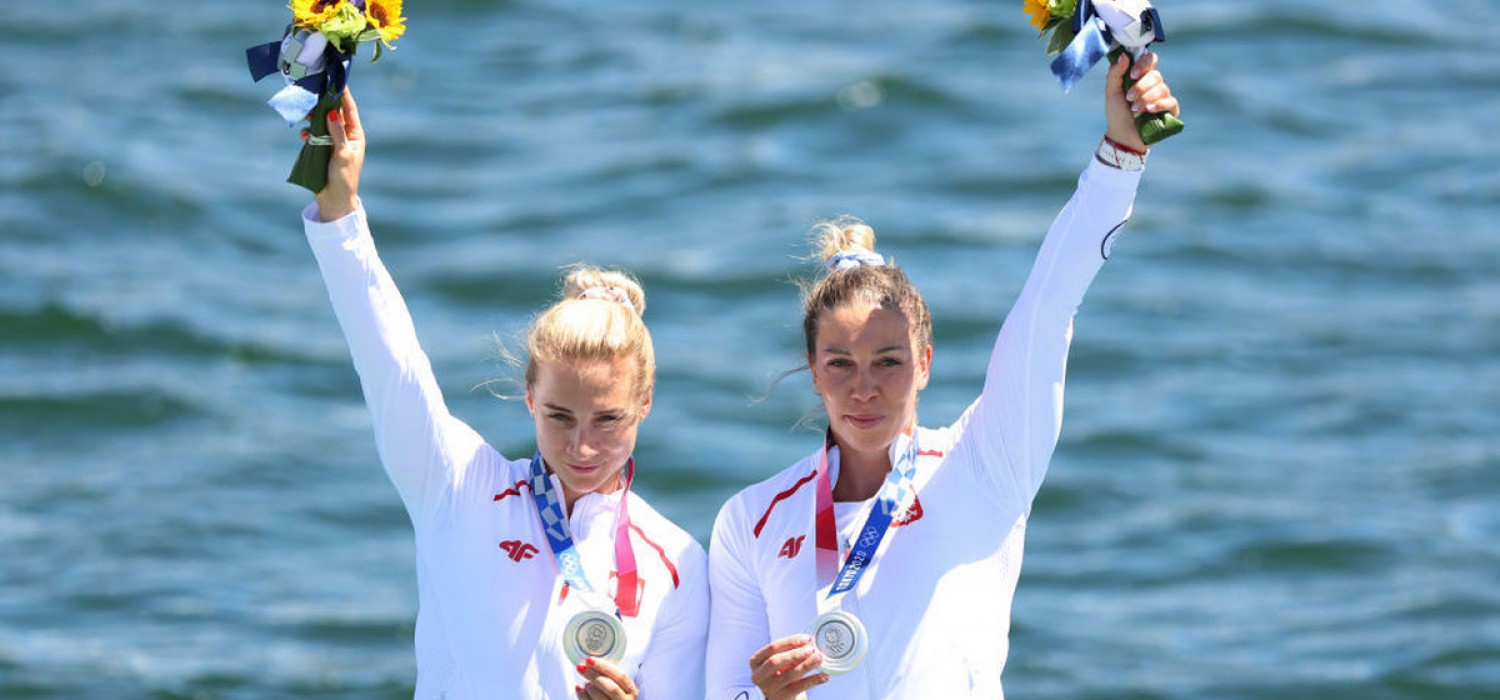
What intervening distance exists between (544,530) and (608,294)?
0.65 meters

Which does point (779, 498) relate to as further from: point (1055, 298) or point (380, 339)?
point (380, 339)

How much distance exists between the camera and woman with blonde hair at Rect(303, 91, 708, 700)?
5207 millimetres

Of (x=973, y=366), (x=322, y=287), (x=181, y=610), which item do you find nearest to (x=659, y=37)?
(x=322, y=287)

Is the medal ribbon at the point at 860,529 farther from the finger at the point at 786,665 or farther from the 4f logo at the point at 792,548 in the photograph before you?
the finger at the point at 786,665

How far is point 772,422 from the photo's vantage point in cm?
1477

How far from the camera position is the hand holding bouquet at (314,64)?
193 inches

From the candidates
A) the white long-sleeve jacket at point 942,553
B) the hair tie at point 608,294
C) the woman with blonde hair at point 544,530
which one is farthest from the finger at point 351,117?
the white long-sleeve jacket at point 942,553

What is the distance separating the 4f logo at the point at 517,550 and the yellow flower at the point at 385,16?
1288 millimetres

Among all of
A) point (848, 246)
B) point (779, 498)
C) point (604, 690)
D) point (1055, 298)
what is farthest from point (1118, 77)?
point (604, 690)

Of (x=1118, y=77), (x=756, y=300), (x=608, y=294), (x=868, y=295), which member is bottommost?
(x=868, y=295)

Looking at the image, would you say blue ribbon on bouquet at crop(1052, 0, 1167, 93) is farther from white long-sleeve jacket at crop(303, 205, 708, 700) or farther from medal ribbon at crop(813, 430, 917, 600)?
white long-sleeve jacket at crop(303, 205, 708, 700)

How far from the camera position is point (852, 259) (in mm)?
5434

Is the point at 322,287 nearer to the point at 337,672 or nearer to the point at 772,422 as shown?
the point at 772,422

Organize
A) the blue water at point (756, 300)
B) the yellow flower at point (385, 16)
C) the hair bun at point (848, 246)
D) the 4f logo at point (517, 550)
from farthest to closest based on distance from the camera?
the blue water at point (756, 300) → the hair bun at point (848, 246) → the 4f logo at point (517, 550) → the yellow flower at point (385, 16)
